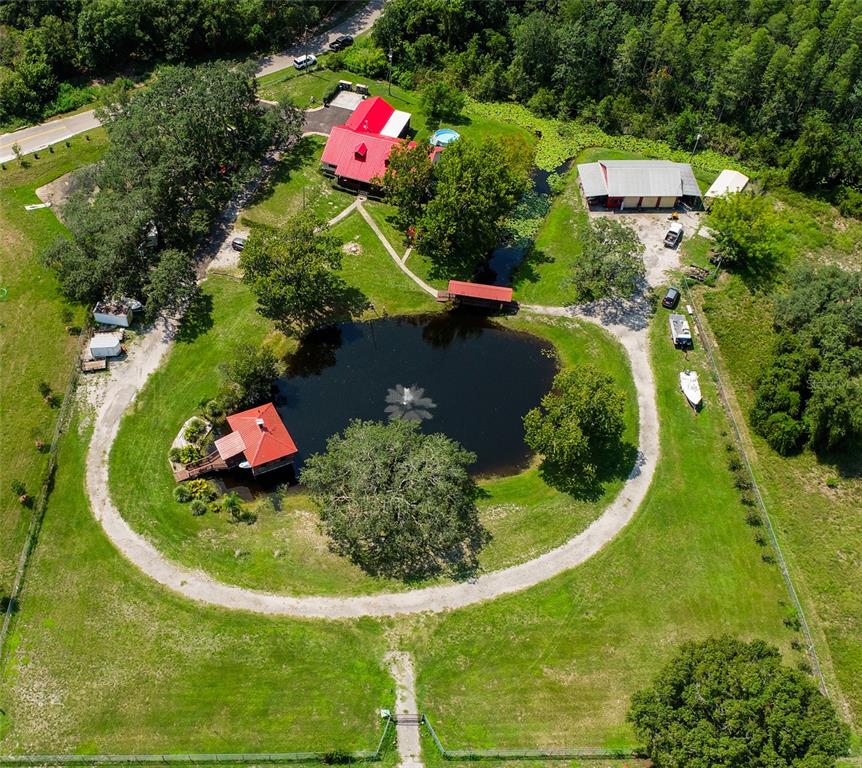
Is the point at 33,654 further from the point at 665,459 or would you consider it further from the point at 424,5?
the point at 424,5

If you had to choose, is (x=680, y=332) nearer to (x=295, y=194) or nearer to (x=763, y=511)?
(x=763, y=511)

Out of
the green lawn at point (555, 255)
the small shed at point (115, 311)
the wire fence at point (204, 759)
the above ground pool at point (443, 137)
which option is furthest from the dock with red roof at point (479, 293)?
the wire fence at point (204, 759)

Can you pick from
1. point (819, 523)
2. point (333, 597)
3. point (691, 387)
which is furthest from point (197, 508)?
point (819, 523)

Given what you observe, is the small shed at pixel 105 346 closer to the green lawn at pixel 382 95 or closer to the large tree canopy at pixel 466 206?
the large tree canopy at pixel 466 206

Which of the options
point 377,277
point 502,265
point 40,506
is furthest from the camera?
point 502,265

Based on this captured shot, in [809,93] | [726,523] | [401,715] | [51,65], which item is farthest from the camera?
[51,65]

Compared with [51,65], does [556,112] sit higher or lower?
lower

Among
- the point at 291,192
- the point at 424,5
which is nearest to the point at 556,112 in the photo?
the point at 424,5
